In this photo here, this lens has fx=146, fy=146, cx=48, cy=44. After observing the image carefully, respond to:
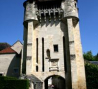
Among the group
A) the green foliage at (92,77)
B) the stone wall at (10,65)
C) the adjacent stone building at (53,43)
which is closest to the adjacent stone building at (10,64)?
the stone wall at (10,65)

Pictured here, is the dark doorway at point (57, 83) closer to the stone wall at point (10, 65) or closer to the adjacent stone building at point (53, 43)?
the adjacent stone building at point (53, 43)

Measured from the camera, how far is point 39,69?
1722cm

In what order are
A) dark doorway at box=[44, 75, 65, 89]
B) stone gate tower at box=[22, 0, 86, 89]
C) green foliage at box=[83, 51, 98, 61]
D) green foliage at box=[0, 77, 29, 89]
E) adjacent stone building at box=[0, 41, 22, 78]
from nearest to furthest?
green foliage at box=[0, 77, 29, 89] → stone gate tower at box=[22, 0, 86, 89] → dark doorway at box=[44, 75, 65, 89] → adjacent stone building at box=[0, 41, 22, 78] → green foliage at box=[83, 51, 98, 61]

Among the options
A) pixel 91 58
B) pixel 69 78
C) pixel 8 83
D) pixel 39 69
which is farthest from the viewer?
pixel 91 58

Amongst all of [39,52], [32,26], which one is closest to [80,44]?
[39,52]

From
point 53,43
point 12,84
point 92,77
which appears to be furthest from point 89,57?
point 12,84

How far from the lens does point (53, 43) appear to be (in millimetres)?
17922

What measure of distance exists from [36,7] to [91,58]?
27.0 meters

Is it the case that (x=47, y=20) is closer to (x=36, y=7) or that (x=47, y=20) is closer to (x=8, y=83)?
(x=36, y=7)

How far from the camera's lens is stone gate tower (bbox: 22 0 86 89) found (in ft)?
53.5

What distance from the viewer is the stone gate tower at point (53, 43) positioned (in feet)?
53.5

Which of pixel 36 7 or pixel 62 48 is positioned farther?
pixel 36 7

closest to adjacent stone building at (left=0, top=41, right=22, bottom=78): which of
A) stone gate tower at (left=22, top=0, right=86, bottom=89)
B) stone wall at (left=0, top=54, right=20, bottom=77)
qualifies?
stone wall at (left=0, top=54, right=20, bottom=77)

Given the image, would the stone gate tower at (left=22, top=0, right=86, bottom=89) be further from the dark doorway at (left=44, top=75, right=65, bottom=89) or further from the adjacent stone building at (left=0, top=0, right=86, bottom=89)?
the dark doorway at (left=44, top=75, right=65, bottom=89)
